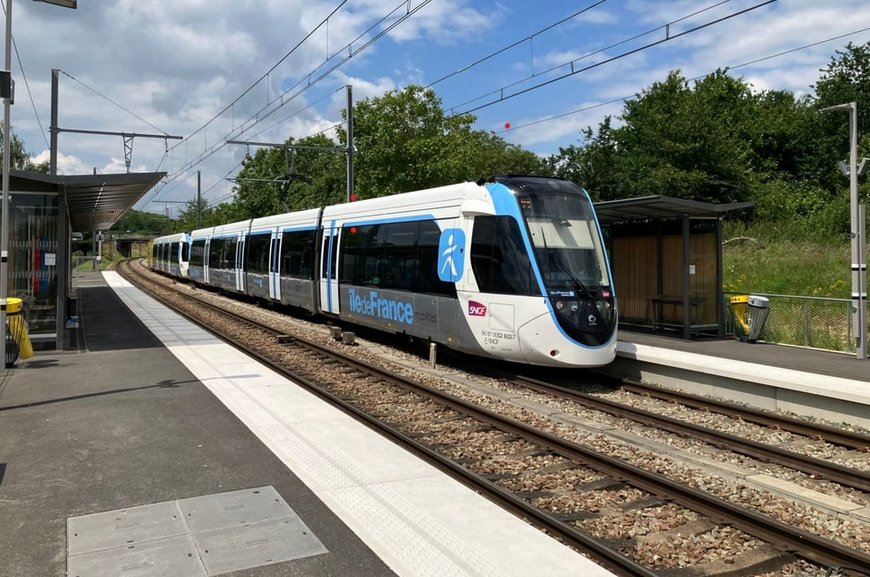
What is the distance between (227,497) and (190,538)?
2.63 feet

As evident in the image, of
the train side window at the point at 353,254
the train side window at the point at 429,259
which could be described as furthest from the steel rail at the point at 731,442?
the train side window at the point at 353,254

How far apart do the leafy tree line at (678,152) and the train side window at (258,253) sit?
212 inches

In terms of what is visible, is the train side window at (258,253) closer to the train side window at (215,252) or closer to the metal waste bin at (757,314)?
the train side window at (215,252)

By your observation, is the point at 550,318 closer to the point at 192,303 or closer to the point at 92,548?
the point at 92,548

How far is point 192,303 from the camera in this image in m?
26.9

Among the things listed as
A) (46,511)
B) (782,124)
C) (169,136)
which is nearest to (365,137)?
(169,136)

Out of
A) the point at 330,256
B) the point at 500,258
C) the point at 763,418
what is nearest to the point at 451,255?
the point at 500,258

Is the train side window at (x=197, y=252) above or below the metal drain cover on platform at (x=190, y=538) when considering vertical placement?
above

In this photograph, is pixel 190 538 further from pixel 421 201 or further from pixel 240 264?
pixel 240 264

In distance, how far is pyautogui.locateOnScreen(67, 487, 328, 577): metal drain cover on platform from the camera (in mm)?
4336

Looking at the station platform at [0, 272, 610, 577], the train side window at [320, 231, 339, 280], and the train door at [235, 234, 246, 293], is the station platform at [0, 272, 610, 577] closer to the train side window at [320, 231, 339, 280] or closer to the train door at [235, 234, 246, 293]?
the train side window at [320, 231, 339, 280]

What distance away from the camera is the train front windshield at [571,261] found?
10.1 m

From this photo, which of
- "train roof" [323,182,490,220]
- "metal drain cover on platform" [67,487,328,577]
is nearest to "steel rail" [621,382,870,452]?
"train roof" [323,182,490,220]

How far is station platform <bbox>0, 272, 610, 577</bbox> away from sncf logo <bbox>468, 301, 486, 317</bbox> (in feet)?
9.63
